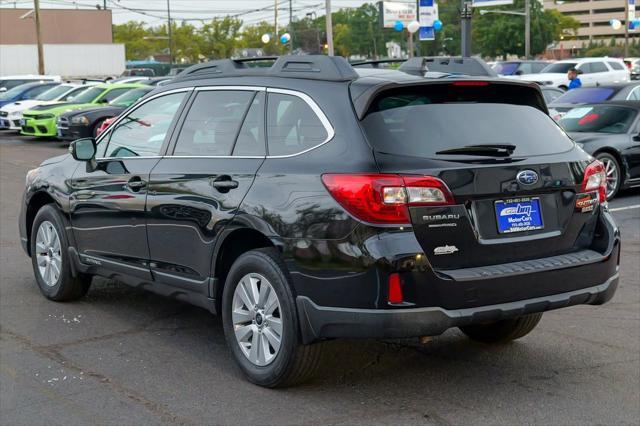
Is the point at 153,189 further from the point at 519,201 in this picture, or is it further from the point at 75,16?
the point at 75,16

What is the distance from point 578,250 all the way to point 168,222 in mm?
2472

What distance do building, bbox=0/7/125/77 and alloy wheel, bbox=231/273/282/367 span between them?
73.8 metres

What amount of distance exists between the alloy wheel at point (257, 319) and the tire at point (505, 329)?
5.09 ft

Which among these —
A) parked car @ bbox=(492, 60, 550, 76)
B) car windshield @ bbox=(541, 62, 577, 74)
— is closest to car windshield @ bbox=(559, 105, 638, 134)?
car windshield @ bbox=(541, 62, 577, 74)

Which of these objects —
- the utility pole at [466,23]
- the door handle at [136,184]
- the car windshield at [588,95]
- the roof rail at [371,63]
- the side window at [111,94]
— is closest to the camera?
the roof rail at [371,63]

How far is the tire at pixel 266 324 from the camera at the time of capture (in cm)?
518

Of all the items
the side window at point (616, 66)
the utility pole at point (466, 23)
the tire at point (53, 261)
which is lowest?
the tire at point (53, 261)

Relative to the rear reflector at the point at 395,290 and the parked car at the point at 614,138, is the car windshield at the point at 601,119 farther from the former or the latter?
the rear reflector at the point at 395,290

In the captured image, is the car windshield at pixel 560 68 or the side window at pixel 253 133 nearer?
the side window at pixel 253 133

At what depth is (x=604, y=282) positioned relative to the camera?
552cm

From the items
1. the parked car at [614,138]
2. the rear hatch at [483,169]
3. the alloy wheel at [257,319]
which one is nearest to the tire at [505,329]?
the rear hatch at [483,169]

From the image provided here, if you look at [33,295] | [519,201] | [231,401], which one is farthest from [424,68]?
[33,295]

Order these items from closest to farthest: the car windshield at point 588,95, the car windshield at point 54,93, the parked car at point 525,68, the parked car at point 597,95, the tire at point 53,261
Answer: the tire at point 53,261, the parked car at point 597,95, the car windshield at point 588,95, the car windshield at point 54,93, the parked car at point 525,68

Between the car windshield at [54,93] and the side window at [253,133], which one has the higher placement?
the side window at [253,133]
